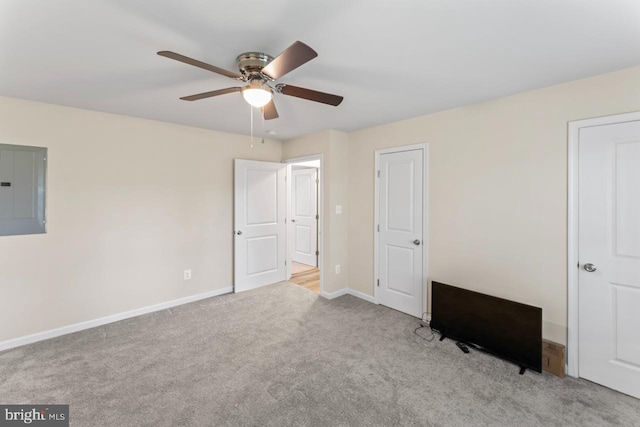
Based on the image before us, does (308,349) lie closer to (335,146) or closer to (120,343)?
(120,343)

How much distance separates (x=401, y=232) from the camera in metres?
3.46

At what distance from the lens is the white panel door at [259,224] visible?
413 centimetres

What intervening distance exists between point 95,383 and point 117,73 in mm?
2342

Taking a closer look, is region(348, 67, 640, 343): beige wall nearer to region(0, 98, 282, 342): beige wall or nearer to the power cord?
the power cord

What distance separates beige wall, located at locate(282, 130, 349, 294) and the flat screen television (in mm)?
1432

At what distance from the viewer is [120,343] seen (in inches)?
107

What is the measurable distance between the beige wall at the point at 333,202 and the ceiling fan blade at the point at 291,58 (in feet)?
7.38

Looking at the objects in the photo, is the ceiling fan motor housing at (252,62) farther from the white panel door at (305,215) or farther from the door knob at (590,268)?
the white panel door at (305,215)

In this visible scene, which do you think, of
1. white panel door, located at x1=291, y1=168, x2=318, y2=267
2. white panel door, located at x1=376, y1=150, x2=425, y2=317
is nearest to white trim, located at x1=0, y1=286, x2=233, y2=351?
white panel door, located at x1=291, y1=168, x2=318, y2=267

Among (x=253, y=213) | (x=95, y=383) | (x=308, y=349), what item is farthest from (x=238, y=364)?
(x=253, y=213)

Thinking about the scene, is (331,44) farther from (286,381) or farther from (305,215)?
(305,215)

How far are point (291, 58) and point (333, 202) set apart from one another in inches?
101

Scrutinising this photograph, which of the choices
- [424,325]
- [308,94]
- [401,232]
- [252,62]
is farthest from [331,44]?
[424,325]

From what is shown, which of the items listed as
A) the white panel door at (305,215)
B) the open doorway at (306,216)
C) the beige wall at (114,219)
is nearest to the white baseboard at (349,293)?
the open doorway at (306,216)
